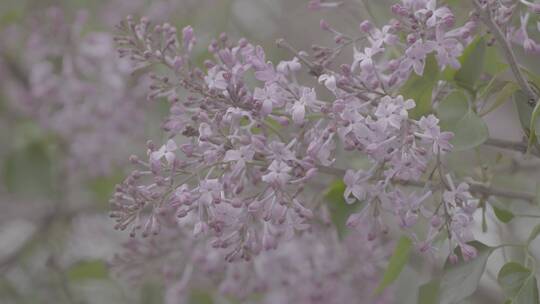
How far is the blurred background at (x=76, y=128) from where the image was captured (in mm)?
1928

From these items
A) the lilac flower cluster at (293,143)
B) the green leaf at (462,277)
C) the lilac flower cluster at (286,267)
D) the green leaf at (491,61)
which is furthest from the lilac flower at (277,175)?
the lilac flower cluster at (286,267)

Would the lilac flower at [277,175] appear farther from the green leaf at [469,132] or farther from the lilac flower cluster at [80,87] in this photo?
the lilac flower cluster at [80,87]

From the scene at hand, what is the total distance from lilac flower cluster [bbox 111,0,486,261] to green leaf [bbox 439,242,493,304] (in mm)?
39

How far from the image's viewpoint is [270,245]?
39.7 inches

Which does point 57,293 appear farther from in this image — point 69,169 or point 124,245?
point 124,245

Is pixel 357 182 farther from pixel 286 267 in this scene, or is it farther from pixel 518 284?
pixel 286 267

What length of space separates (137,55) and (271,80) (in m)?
0.22

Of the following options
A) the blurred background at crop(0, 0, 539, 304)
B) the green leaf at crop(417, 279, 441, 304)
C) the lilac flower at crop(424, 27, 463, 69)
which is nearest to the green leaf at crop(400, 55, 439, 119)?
the lilac flower at crop(424, 27, 463, 69)

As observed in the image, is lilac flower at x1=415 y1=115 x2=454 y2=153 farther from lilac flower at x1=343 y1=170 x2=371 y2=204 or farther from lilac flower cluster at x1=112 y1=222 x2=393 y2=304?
lilac flower cluster at x1=112 y1=222 x2=393 y2=304

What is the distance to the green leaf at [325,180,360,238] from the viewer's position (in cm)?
119

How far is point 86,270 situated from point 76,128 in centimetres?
38

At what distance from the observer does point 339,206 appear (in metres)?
1.20

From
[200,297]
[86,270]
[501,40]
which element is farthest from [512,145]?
[86,270]

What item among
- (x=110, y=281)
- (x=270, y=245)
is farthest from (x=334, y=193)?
(x=110, y=281)
